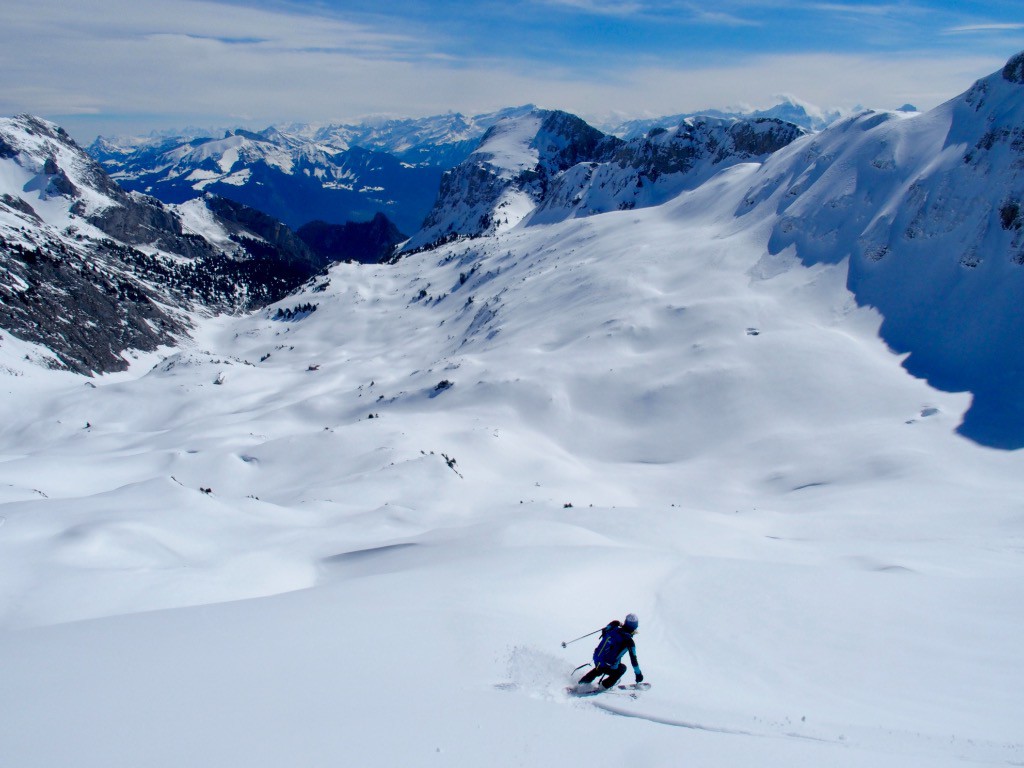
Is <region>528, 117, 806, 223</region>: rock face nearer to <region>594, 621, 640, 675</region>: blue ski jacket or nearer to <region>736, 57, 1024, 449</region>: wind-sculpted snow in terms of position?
<region>736, 57, 1024, 449</region>: wind-sculpted snow

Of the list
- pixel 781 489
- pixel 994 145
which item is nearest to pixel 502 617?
pixel 781 489

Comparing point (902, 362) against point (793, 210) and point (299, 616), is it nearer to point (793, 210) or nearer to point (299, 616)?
point (793, 210)

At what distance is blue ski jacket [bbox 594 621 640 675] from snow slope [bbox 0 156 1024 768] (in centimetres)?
69

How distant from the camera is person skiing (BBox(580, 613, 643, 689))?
10.8 metres

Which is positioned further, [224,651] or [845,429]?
[845,429]

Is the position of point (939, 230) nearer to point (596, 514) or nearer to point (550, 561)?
point (596, 514)

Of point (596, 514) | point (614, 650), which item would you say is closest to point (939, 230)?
point (596, 514)

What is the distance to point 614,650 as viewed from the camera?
426 inches

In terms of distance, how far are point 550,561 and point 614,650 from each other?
23.0 feet

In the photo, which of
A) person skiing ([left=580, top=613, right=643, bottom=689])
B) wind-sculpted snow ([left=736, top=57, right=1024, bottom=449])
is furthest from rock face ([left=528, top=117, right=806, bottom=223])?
person skiing ([left=580, top=613, right=643, bottom=689])

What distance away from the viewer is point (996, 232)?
60094 mm

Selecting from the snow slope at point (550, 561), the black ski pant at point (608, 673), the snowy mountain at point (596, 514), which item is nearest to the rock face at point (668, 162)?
the snowy mountain at point (596, 514)

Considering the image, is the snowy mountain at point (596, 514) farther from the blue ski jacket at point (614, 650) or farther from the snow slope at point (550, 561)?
the blue ski jacket at point (614, 650)

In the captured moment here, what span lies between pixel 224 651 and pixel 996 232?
243ft
